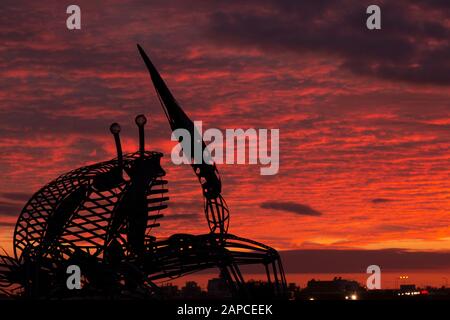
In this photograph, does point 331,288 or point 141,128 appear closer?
point 141,128

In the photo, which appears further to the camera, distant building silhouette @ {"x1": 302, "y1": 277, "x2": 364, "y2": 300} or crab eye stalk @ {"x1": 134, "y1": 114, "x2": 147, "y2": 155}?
distant building silhouette @ {"x1": 302, "y1": 277, "x2": 364, "y2": 300}

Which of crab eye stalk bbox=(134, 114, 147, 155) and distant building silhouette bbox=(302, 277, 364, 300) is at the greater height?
crab eye stalk bbox=(134, 114, 147, 155)

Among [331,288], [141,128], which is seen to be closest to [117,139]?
[141,128]

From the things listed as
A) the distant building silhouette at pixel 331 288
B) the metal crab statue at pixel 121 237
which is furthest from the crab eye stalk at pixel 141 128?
the distant building silhouette at pixel 331 288

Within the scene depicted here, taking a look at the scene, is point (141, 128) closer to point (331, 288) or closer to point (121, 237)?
point (121, 237)

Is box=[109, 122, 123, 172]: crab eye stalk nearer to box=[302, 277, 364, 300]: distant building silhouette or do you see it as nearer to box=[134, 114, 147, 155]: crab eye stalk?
box=[134, 114, 147, 155]: crab eye stalk

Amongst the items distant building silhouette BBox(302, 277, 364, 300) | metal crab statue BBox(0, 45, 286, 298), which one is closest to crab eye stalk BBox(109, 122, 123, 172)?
metal crab statue BBox(0, 45, 286, 298)

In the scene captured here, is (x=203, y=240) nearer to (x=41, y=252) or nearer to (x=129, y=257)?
(x=129, y=257)

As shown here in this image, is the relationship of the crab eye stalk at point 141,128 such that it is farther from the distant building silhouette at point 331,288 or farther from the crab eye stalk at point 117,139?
the distant building silhouette at point 331,288

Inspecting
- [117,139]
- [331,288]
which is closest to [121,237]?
[117,139]

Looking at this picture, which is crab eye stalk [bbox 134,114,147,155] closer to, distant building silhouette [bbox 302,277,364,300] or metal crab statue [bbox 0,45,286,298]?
metal crab statue [bbox 0,45,286,298]
